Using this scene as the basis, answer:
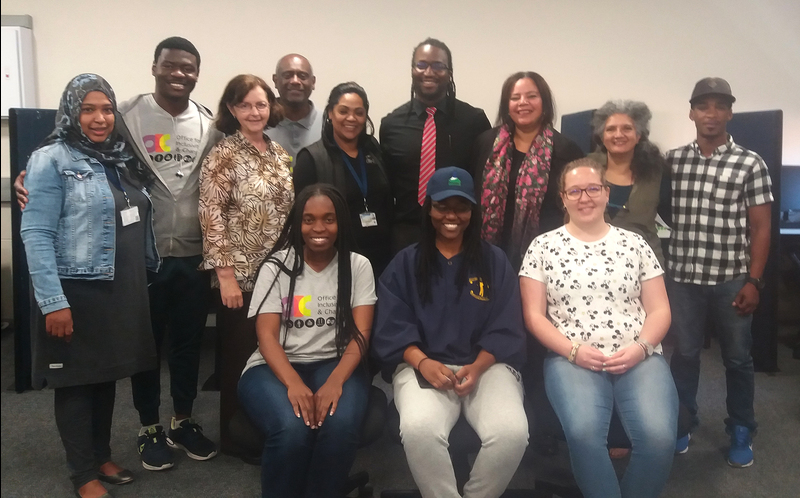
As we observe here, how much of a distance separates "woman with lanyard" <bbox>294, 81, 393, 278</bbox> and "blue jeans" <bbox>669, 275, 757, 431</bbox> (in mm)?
1299

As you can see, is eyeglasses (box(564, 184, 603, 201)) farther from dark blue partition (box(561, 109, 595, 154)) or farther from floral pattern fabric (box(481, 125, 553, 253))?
dark blue partition (box(561, 109, 595, 154))

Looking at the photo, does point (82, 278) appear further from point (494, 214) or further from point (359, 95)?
point (494, 214)

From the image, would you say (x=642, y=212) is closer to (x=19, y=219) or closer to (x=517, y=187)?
(x=517, y=187)

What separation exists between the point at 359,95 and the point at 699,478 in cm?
207

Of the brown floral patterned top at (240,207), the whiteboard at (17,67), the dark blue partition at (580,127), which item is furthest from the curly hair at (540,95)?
the whiteboard at (17,67)

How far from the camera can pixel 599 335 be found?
175 cm

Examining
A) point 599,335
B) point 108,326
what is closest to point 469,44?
point 599,335

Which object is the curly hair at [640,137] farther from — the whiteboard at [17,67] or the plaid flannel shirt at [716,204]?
the whiteboard at [17,67]

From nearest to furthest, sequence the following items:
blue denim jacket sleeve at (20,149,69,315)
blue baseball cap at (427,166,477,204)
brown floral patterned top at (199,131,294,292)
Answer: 1. blue denim jacket sleeve at (20,149,69,315)
2. blue baseball cap at (427,166,477,204)
3. brown floral patterned top at (199,131,294,292)

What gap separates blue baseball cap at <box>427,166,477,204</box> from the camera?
179 centimetres

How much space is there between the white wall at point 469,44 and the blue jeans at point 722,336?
1702 mm

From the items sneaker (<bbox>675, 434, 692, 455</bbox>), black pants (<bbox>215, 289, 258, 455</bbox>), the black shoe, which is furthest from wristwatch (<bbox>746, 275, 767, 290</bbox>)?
the black shoe

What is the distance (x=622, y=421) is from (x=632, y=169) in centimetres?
104

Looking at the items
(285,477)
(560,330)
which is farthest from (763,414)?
(285,477)
